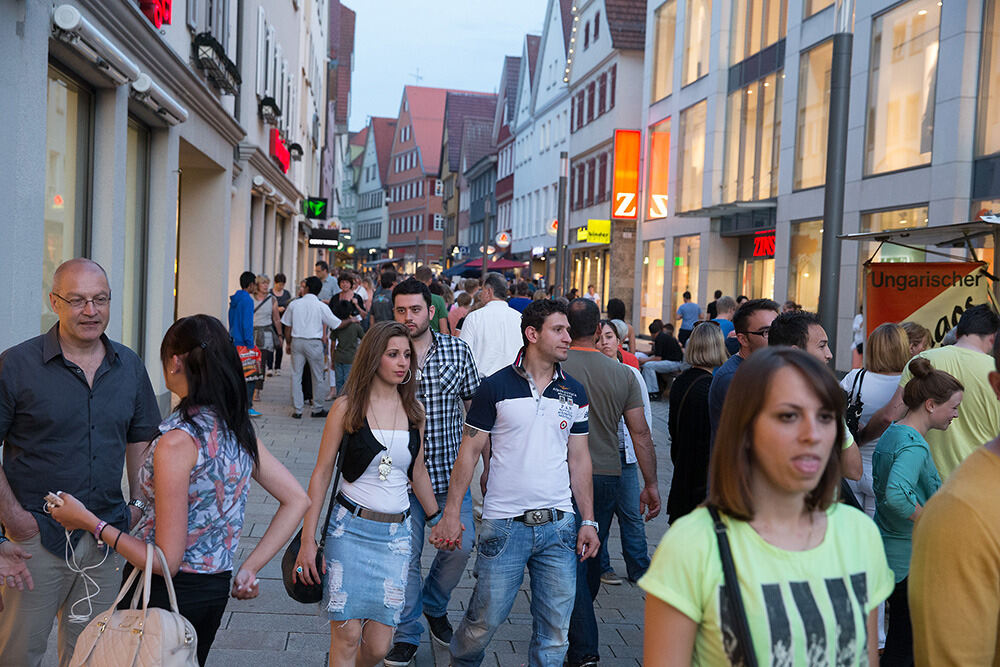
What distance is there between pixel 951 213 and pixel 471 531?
13590 mm

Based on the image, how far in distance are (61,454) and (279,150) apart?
20.6 m

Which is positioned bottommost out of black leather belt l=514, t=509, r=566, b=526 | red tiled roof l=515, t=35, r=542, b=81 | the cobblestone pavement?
the cobblestone pavement

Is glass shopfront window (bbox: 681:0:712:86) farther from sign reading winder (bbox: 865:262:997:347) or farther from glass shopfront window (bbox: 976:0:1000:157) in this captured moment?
sign reading winder (bbox: 865:262:997:347)

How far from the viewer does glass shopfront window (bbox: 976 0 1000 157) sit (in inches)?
624

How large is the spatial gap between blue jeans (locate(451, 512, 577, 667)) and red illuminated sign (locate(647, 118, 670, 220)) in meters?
29.6

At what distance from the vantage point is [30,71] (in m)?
6.70

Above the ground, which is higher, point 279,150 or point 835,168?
point 279,150

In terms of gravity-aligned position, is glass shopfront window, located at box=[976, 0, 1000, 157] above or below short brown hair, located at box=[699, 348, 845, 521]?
above

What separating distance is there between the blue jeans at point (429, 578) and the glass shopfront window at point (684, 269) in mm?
24509

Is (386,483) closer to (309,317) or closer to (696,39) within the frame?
(309,317)

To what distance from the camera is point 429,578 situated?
5.78 metres

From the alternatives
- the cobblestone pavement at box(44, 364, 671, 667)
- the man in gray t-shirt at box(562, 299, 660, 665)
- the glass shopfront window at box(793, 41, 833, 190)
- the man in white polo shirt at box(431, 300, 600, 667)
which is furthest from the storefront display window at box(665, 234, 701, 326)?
the man in white polo shirt at box(431, 300, 600, 667)

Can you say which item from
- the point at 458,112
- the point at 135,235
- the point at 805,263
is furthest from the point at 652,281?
the point at 458,112

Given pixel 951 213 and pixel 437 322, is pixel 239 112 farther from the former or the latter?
pixel 951 213
